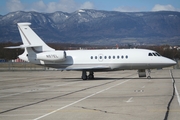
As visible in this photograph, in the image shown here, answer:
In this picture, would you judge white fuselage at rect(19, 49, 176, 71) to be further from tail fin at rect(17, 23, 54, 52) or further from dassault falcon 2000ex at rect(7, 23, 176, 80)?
tail fin at rect(17, 23, 54, 52)

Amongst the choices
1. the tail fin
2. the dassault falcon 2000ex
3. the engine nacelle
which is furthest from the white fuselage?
the tail fin

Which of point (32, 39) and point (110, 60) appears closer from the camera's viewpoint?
point (110, 60)

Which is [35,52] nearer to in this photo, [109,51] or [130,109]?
[109,51]

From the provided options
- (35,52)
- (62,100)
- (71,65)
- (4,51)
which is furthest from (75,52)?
(4,51)

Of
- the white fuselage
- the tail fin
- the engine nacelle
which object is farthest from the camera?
the tail fin

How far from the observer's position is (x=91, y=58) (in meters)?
41.3

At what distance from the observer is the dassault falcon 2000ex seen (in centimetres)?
3984

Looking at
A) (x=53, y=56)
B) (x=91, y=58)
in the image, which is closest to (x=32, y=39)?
(x=53, y=56)

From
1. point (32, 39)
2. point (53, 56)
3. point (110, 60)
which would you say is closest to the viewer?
point (110, 60)

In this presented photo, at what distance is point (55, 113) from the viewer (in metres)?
16.2

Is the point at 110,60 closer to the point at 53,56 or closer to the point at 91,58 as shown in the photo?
the point at 91,58

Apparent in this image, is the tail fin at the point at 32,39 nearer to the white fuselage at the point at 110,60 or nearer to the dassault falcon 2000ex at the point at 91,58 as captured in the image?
the dassault falcon 2000ex at the point at 91,58

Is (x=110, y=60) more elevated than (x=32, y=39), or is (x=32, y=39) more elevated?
(x=32, y=39)

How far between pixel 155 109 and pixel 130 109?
1.02 m
